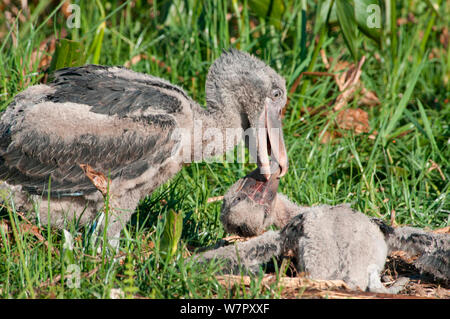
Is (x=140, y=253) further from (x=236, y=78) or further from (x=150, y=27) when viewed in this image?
(x=150, y=27)

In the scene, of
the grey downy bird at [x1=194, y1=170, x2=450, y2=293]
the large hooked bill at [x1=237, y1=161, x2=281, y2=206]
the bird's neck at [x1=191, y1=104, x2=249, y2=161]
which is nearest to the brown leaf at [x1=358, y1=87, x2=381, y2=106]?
the bird's neck at [x1=191, y1=104, x2=249, y2=161]

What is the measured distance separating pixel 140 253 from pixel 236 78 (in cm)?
165

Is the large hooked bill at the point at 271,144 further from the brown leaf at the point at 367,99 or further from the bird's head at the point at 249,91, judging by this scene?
the brown leaf at the point at 367,99

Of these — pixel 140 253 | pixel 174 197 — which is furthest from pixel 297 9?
pixel 140 253

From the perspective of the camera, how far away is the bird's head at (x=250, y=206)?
3873mm

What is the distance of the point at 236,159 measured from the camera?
562cm

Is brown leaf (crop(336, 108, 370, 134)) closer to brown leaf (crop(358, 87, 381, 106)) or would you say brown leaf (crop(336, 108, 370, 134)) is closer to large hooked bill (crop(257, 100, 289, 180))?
brown leaf (crop(358, 87, 381, 106))

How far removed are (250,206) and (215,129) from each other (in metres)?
0.91

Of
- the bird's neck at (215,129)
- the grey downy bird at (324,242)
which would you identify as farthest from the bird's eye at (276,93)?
the grey downy bird at (324,242)

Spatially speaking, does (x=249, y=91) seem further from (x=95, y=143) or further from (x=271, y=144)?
(x=95, y=143)

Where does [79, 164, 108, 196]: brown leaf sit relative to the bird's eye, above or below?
below

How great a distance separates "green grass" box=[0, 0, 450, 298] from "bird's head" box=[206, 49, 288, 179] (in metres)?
0.69

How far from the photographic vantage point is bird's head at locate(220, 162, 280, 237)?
3.87 meters

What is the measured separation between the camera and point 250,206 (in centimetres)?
392
